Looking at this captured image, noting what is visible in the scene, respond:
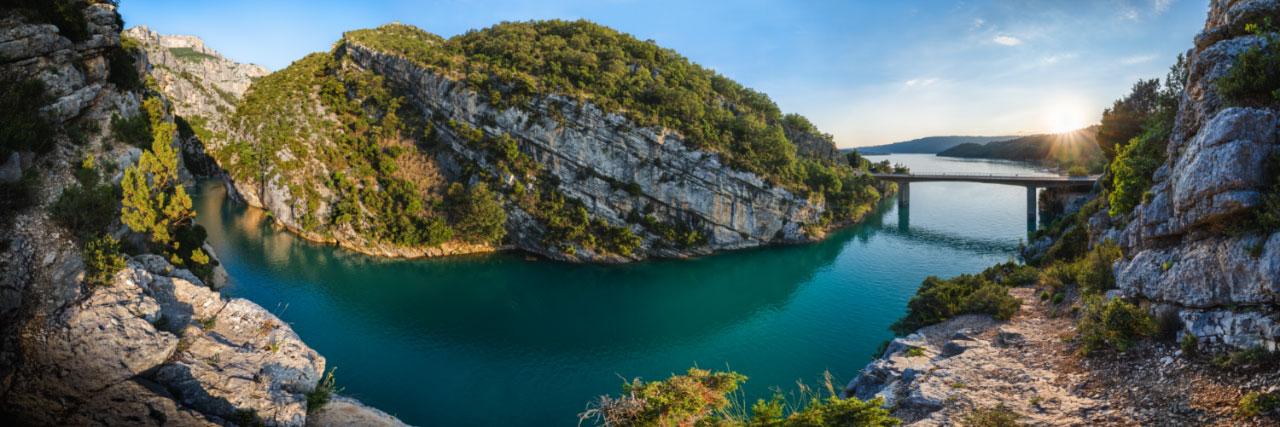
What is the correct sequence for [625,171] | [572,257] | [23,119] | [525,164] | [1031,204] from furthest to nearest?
1. [1031,204]
2. [525,164]
3. [625,171]
4. [572,257]
5. [23,119]

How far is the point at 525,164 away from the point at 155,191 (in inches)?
1103

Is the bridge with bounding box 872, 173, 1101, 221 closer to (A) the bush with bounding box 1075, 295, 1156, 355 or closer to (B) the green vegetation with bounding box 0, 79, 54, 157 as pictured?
(A) the bush with bounding box 1075, 295, 1156, 355

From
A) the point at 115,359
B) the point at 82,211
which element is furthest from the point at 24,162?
the point at 115,359

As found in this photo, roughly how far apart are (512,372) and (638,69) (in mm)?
42092

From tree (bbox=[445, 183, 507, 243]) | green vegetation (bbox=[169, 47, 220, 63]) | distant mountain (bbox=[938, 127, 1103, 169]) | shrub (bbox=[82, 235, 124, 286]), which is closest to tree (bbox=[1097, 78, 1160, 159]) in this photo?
distant mountain (bbox=[938, 127, 1103, 169])

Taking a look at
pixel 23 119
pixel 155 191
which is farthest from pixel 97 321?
pixel 155 191

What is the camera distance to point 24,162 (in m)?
16.0

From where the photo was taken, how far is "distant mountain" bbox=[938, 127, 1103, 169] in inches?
3292

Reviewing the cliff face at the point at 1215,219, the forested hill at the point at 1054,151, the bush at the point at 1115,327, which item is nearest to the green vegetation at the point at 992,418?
the bush at the point at 1115,327

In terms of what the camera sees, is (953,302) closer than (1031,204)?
Yes

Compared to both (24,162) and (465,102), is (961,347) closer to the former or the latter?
(24,162)

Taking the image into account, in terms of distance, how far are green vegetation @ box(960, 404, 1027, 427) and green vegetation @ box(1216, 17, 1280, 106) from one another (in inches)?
435

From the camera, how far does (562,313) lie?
32375mm

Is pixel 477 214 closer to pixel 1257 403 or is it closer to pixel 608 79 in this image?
pixel 608 79
